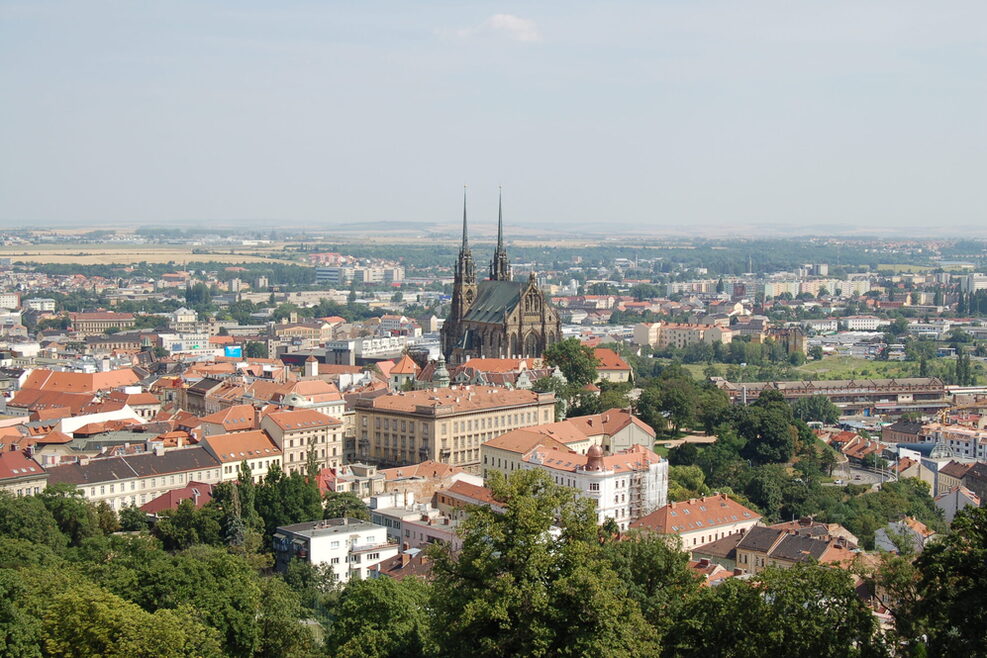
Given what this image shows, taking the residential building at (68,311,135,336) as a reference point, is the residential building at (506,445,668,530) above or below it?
above

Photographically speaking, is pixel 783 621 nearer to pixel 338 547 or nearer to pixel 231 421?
pixel 338 547

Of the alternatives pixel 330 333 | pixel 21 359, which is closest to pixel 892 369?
pixel 330 333


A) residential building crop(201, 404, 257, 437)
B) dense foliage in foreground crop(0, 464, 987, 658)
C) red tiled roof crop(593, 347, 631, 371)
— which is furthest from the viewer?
red tiled roof crop(593, 347, 631, 371)

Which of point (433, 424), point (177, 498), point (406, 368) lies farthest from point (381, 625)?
point (406, 368)

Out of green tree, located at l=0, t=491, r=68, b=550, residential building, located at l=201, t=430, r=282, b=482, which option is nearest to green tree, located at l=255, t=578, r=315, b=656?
green tree, located at l=0, t=491, r=68, b=550

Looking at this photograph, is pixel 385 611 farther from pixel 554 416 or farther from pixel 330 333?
pixel 330 333

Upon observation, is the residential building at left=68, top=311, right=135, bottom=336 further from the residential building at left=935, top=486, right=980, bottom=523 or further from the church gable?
the residential building at left=935, top=486, right=980, bottom=523

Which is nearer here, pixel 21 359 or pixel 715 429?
pixel 715 429
